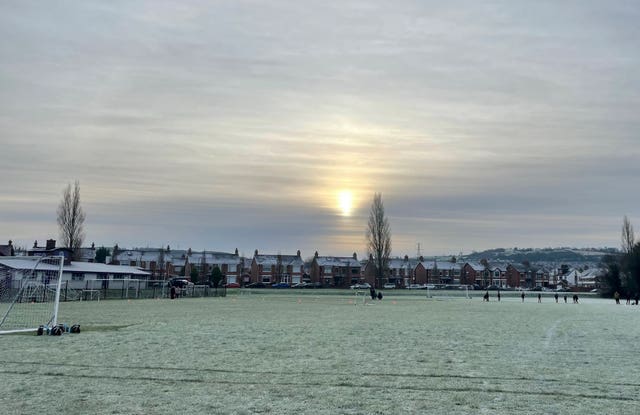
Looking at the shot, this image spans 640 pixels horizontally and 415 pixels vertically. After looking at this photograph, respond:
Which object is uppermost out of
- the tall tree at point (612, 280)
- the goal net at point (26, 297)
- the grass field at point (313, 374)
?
the tall tree at point (612, 280)

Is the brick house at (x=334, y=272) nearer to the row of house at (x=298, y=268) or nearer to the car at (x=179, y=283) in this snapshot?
the row of house at (x=298, y=268)

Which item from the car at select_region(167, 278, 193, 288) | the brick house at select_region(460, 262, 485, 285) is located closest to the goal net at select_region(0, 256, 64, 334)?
the car at select_region(167, 278, 193, 288)

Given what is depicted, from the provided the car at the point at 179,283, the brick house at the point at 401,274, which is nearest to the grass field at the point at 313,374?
the car at the point at 179,283

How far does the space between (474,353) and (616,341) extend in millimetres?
8677

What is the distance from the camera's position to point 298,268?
181250 mm

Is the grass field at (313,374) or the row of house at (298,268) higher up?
the row of house at (298,268)

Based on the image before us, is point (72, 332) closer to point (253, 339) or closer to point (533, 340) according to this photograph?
point (253, 339)

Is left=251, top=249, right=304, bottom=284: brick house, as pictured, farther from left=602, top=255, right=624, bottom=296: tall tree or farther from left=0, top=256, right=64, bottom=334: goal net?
left=0, top=256, right=64, bottom=334: goal net

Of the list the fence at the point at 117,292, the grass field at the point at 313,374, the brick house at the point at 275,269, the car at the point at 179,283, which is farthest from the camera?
the brick house at the point at 275,269

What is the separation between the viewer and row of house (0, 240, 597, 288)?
6649 inches

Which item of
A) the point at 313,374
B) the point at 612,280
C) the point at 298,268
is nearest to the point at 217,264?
the point at 298,268

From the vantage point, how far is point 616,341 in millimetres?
23219

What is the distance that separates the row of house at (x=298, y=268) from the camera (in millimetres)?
168875

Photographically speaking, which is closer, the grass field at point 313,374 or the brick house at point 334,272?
the grass field at point 313,374
